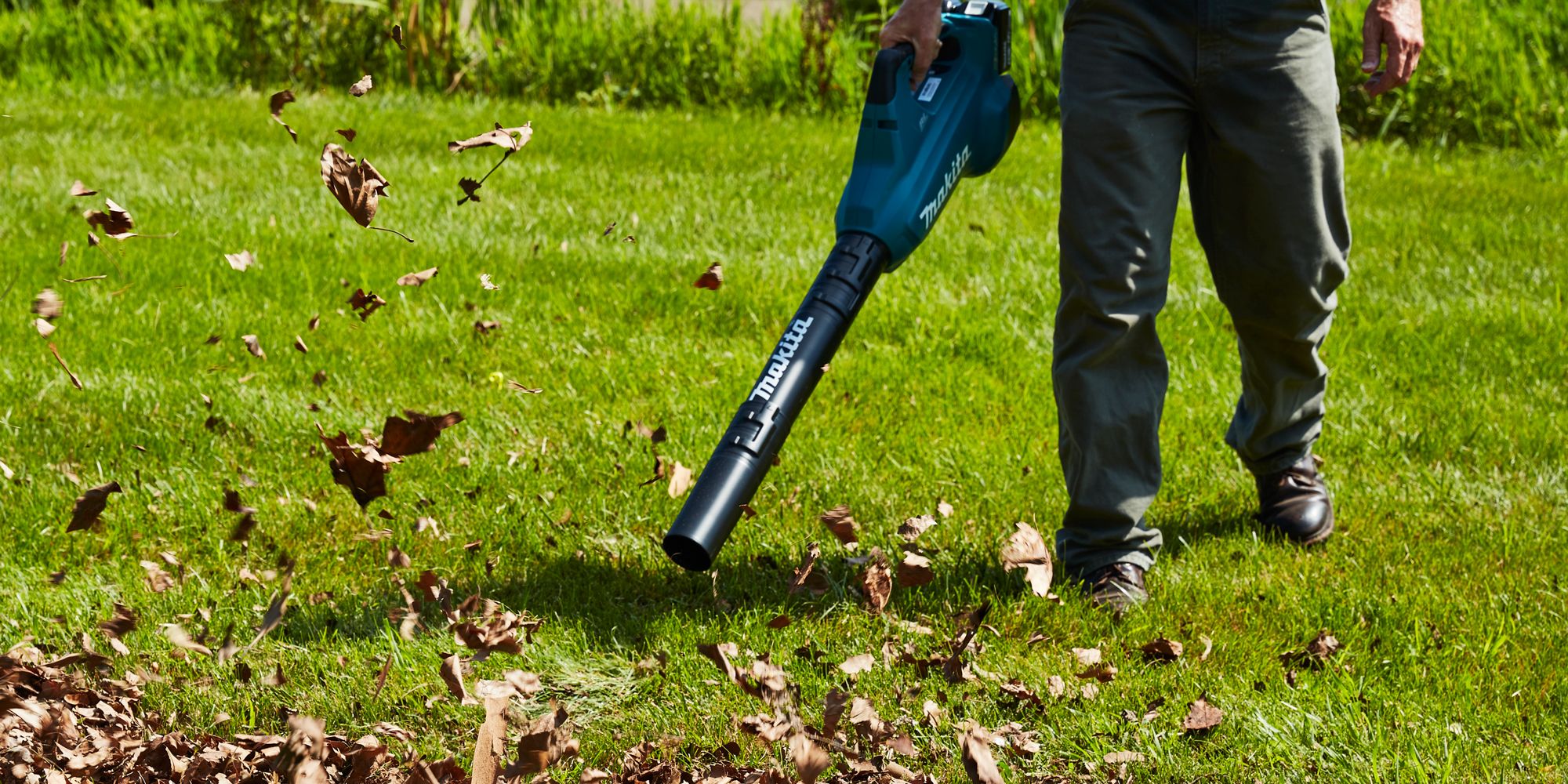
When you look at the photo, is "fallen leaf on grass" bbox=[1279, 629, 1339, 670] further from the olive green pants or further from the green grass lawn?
the olive green pants

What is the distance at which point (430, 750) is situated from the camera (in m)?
2.47

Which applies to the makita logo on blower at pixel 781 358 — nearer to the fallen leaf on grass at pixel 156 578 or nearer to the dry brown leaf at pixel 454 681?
the dry brown leaf at pixel 454 681

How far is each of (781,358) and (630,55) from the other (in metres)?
5.63

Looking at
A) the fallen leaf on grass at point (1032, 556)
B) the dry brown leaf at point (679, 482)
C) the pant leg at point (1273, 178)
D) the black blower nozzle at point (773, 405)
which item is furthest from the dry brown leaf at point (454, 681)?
the pant leg at point (1273, 178)

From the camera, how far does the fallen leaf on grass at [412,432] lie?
8.95 feet

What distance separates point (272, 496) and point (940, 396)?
71.9 inches

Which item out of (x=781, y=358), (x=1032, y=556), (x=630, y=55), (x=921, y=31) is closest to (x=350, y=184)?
(x=781, y=358)

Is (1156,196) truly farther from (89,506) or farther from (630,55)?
(630,55)

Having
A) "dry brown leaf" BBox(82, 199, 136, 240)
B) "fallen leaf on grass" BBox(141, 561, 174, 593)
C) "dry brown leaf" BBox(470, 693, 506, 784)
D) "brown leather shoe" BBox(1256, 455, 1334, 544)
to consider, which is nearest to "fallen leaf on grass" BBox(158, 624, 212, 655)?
"fallen leaf on grass" BBox(141, 561, 174, 593)

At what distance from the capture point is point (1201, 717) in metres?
2.55

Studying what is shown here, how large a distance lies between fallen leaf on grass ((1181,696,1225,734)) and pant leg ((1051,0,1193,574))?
0.49m

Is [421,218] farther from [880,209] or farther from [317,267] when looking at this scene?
[880,209]

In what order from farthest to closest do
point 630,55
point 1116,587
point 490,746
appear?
point 630,55, point 1116,587, point 490,746

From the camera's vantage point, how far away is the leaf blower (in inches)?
95.8
